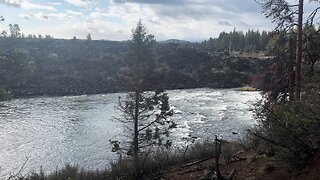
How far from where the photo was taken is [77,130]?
38.7 metres

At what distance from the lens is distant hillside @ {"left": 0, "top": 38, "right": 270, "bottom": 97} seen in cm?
7856

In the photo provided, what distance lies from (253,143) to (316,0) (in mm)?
5603

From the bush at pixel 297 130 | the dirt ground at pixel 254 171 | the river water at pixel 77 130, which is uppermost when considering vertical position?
the bush at pixel 297 130

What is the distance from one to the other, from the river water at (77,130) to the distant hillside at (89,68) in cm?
1822

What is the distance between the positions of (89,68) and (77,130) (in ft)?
209

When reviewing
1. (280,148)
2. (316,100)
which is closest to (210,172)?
(280,148)

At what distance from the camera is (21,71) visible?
81.5 m

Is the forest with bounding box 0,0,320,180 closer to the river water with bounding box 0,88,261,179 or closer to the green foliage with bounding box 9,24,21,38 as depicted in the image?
the river water with bounding box 0,88,261,179

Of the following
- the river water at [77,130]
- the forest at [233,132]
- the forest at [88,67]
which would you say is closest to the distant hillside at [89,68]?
the forest at [88,67]

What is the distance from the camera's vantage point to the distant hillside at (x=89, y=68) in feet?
258

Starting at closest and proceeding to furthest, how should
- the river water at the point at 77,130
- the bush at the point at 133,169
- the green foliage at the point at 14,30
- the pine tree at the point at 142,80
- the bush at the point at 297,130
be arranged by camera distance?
1. the bush at the point at 297,130
2. the bush at the point at 133,169
3. the pine tree at the point at 142,80
4. the river water at the point at 77,130
5. the green foliage at the point at 14,30

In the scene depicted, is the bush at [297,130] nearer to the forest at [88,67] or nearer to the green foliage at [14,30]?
the forest at [88,67]

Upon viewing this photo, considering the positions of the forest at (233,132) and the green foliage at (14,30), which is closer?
the forest at (233,132)

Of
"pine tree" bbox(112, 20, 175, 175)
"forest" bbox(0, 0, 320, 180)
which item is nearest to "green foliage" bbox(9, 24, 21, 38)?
"forest" bbox(0, 0, 320, 180)
